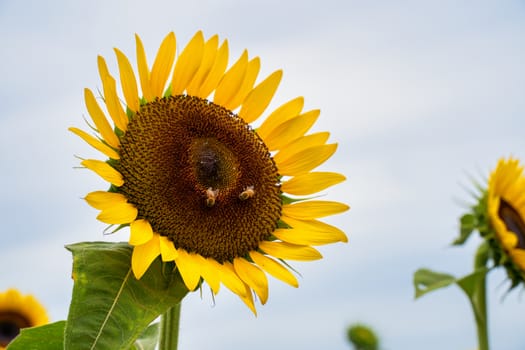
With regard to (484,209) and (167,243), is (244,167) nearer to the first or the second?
(167,243)

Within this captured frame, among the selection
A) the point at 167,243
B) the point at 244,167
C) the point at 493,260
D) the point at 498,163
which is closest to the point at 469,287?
the point at 493,260

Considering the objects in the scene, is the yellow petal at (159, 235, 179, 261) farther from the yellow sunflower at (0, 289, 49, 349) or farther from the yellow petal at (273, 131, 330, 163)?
the yellow sunflower at (0, 289, 49, 349)

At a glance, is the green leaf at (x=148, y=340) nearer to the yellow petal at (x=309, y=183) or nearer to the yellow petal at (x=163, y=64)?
the yellow petal at (x=309, y=183)

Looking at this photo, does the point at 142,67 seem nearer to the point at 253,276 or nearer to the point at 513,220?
the point at 253,276

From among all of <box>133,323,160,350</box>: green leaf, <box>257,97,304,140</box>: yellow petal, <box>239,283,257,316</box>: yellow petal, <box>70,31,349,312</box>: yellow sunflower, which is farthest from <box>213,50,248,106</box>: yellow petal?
<box>133,323,160,350</box>: green leaf

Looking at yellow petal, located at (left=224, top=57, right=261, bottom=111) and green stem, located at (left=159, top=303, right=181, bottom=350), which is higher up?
yellow petal, located at (left=224, top=57, right=261, bottom=111)

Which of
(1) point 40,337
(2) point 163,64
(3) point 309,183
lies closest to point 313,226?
(3) point 309,183
